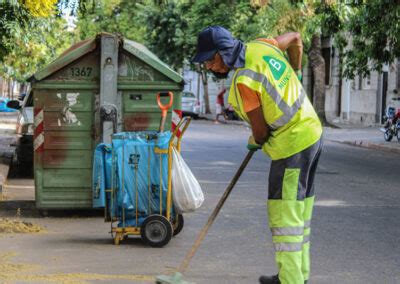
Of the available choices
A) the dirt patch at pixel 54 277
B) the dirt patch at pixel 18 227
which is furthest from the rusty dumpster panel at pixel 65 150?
the dirt patch at pixel 54 277

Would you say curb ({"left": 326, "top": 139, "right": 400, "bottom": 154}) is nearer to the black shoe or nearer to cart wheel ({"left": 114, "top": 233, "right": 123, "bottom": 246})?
cart wheel ({"left": 114, "top": 233, "right": 123, "bottom": 246})

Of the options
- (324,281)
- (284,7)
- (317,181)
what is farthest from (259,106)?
(284,7)

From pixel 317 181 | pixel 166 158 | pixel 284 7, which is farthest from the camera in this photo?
pixel 284 7

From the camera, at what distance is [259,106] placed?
548 cm

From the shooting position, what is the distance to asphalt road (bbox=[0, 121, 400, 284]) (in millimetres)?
6867

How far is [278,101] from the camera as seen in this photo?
5512mm

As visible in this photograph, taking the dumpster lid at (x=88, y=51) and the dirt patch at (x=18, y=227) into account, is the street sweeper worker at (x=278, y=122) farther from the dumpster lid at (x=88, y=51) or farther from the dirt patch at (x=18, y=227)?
the dumpster lid at (x=88, y=51)

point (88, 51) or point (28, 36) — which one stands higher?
point (28, 36)

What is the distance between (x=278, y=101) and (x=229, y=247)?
9.47ft

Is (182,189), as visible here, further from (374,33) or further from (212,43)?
(374,33)

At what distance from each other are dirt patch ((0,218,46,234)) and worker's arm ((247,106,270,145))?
4022 millimetres

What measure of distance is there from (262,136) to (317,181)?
28.4 feet

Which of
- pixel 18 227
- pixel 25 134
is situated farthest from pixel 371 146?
pixel 18 227

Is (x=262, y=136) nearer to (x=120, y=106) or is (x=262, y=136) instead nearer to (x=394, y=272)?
(x=394, y=272)
